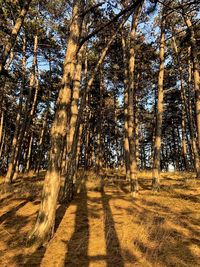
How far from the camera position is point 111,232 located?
5.79m

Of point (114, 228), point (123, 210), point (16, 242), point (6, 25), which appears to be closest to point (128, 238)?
point (114, 228)

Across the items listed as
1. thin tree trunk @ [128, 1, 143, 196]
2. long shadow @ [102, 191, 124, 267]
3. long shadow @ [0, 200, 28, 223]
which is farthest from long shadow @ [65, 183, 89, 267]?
thin tree trunk @ [128, 1, 143, 196]

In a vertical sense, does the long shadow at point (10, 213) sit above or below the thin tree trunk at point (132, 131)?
below

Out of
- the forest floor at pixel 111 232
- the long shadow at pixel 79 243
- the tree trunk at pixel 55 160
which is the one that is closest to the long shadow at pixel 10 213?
the forest floor at pixel 111 232

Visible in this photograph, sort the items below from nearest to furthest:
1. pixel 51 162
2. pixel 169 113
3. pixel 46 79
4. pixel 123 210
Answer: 1. pixel 51 162
2. pixel 123 210
3. pixel 46 79
4. pixel 169 113

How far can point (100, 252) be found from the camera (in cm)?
483

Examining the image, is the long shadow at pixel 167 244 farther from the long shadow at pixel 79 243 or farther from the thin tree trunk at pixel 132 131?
the thin tree trunk at pixel 132 131

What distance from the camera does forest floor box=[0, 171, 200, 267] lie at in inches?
180

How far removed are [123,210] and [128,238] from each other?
213 cm

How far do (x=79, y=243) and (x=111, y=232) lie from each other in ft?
2.84

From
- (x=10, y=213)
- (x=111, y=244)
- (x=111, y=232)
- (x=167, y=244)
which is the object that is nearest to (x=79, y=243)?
(x=111, y=244)

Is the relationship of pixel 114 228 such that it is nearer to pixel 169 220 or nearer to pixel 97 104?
pixel 169 220

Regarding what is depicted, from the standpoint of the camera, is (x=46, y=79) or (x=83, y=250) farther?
(x=46, y=79)

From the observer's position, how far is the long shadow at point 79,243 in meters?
4.53
